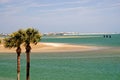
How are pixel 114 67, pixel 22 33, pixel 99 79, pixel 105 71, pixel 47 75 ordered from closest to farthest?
pixel 22 33
pixel 99 79
pixel 47 75
pixel 105 71
pixel 114 67

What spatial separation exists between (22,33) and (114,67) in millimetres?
29756

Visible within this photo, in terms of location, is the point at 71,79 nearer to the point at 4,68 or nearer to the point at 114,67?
the point at 114,67

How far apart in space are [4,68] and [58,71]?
1205 centimetres

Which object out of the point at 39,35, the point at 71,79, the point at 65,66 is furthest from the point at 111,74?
the point at 39,35

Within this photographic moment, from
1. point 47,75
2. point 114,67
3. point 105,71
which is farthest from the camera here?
point 114,67

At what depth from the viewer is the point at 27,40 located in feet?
109

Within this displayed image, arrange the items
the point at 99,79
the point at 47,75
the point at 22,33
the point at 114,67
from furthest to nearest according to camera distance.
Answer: the point at 114,67
the point at 47,75
the point at 99,79
the point at 22,33

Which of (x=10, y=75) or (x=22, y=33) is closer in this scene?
(x=22, y=33)

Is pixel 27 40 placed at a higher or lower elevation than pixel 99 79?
higher

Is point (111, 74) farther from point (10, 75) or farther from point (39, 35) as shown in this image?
point (39, 35)

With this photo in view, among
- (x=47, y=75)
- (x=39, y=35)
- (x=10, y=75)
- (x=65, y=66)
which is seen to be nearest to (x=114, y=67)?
(x=65, y=66)

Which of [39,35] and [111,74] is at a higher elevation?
[39,35]

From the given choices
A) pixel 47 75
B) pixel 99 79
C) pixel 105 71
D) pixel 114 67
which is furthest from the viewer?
pixel 114 67

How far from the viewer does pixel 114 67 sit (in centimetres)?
5806
